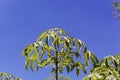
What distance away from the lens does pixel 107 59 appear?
3.06 metres

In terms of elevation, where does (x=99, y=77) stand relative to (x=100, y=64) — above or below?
below

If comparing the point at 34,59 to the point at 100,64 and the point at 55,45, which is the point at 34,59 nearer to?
the point at 55,45

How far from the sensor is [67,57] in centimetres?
300

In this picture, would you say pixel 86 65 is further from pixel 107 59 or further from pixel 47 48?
pixel 47 48

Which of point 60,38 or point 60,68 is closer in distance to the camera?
point 60,38

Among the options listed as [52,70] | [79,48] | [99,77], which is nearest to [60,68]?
[52,70]

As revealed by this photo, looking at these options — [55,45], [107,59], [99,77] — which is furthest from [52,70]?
[99,77]

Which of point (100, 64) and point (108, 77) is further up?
Result: point (100, 64)

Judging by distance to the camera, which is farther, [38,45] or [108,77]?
[38,45]

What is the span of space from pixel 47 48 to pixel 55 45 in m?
0.08

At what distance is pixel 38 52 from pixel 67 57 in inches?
10.6

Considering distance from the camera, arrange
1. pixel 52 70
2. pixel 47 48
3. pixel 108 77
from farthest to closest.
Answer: pixel 52 70 < pixel 47 48 < pixel 108 77

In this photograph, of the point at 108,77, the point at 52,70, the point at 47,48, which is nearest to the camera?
the point at 108,77

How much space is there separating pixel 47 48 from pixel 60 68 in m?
0.36
